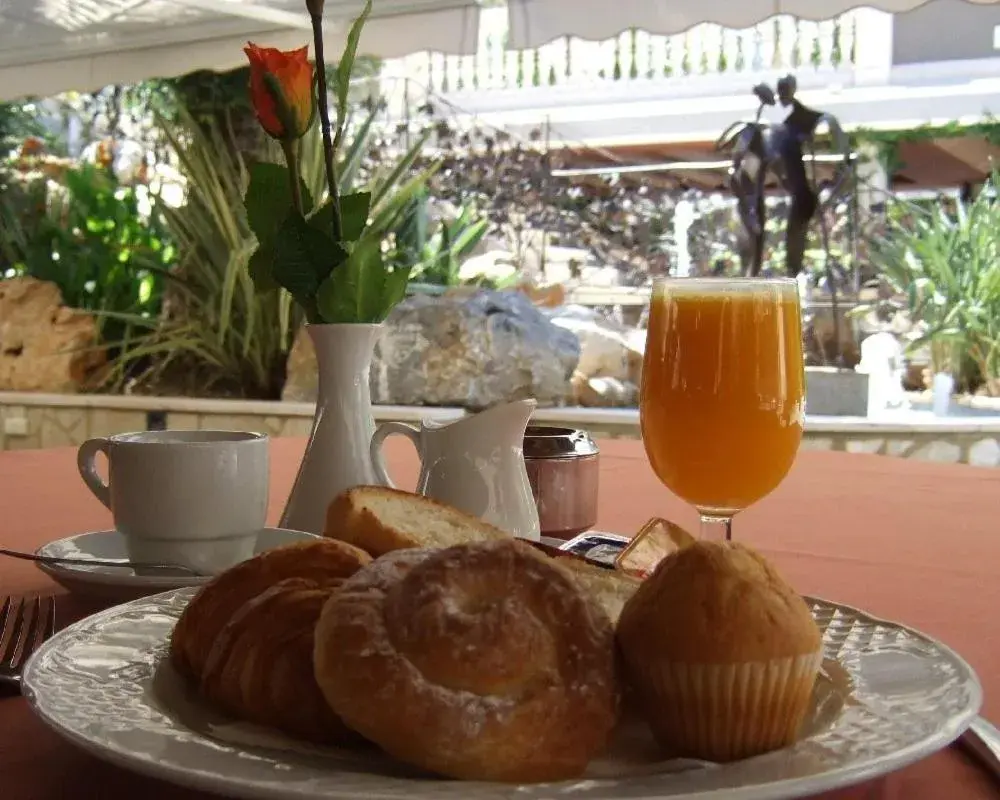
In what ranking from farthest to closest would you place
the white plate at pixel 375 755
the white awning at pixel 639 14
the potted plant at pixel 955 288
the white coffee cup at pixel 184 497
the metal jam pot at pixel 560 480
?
1. the potted plant at pixel 955 288
2. the white awning at pixel 639 14
3. the metal jam pot at pixel 560 480
4. the white coffee cup at pixel 184 497
5. the white plate at pixel 375 755

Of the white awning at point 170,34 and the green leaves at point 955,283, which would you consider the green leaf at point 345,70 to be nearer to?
the white awning at point 170,34

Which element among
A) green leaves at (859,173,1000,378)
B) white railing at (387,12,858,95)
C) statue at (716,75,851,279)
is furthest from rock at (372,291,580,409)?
white railing at (387,12,858,95)

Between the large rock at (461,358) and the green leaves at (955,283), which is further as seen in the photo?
the green leaves at (955,283)

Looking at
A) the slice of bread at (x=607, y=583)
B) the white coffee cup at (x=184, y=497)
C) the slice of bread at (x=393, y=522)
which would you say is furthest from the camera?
the white coffee cup at (x=184, y=497)

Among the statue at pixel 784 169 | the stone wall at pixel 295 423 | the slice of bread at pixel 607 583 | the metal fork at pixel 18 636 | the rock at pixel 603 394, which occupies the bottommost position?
the stone wall at pixel 295 423

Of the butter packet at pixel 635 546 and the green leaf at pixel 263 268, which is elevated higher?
the green leaf at pixel 263 268

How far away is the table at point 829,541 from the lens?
467 mm

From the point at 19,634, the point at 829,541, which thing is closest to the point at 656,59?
the point at 829,541

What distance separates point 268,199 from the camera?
3.02 ft

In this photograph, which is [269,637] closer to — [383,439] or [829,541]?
[383,439]

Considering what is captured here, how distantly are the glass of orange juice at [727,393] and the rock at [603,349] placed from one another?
9.59 feet

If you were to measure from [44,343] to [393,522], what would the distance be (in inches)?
148

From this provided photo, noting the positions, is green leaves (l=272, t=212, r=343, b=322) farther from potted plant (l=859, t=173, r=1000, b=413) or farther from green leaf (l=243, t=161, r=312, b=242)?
potted plant (l=859, t=173, r=1000, b=413)

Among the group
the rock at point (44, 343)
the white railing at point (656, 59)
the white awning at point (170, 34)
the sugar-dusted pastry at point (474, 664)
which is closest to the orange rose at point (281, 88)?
A: the sugar-dusted pastry at point (474, 664)
